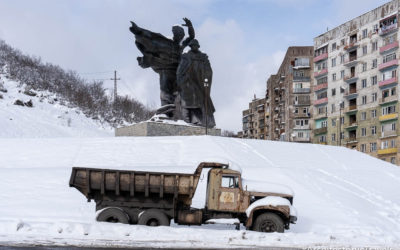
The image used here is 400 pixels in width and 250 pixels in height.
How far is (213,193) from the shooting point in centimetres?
1303

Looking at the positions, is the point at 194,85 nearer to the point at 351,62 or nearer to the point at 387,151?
the point at 387,151

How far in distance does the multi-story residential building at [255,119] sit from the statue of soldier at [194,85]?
76.3 metres

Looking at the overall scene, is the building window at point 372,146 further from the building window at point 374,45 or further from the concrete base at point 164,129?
the concrete base at point 164,129

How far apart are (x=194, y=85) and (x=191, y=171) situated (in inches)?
445

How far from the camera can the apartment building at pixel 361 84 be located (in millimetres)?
56375

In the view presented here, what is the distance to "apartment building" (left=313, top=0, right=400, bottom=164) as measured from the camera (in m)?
56.4

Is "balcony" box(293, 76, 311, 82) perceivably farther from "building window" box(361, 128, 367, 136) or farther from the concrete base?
the concrete base

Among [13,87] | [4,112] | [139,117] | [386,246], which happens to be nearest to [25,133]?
[4,112]

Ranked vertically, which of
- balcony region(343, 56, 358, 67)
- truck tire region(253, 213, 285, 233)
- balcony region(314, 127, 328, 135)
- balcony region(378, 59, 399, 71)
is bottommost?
truck tire region(253, 213, 285, 233)

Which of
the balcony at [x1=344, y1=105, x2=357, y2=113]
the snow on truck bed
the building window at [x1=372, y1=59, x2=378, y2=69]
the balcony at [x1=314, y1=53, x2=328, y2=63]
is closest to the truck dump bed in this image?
the snow on truck bed

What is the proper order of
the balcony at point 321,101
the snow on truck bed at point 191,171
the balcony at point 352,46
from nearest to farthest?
the snow on truck bed at point 191,171 → the balcony at point 352,46 → the balcony at point 321,101

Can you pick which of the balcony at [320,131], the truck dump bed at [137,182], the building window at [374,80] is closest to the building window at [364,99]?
the building window at [374,80]

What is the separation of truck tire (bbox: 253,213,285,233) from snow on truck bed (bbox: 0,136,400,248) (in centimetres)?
38

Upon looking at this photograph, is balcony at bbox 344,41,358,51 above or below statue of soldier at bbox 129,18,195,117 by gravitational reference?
above
